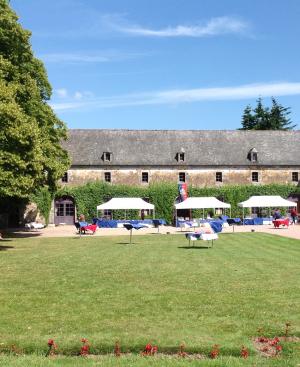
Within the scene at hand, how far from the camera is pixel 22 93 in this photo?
25828 mm

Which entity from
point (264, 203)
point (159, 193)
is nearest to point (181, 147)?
point (159, 193)

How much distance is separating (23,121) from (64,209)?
78.3 feet

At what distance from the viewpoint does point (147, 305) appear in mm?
9414

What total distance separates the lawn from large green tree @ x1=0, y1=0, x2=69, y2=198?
546 centimetres

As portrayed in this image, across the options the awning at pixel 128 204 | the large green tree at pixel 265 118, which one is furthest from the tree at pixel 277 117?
the awning at pixel 128 204

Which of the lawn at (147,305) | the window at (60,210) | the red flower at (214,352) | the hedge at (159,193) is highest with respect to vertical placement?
the hedge at (159,193)

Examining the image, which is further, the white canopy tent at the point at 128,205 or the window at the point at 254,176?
the window at the point at 254,176

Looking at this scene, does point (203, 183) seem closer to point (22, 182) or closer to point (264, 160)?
point (264, 160)

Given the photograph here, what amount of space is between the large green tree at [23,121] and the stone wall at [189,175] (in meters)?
13.5

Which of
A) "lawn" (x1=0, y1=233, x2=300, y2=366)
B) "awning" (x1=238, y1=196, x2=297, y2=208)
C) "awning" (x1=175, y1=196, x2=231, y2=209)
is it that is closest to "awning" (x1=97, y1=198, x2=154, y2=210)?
"awning" (x1=175, y1=196, x2=231, y2=209)

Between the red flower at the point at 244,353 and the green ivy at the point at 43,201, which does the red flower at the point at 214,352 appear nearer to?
the red flower at the point at 244,353

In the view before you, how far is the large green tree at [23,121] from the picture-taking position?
68.0ft

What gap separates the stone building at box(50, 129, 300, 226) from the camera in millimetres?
45281

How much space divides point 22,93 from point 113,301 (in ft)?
61.2
